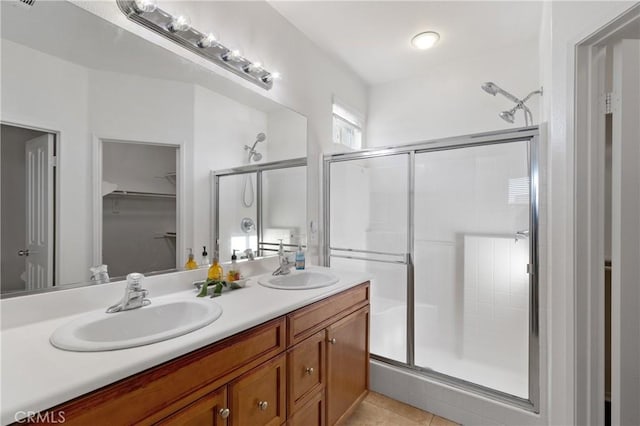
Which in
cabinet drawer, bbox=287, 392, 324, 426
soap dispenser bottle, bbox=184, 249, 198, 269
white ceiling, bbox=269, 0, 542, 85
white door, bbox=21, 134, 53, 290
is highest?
white ceiling, bbox=269, 0, 542, 85

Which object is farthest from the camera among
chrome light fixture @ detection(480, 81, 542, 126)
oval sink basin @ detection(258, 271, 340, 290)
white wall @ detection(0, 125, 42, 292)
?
chrome light fixture @ detection(480, 81, 542, 126)

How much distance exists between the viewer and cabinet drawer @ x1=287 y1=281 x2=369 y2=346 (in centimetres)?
130

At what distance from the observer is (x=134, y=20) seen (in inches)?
50.8

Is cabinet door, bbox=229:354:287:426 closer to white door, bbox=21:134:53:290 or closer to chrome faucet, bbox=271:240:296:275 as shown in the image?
chrome faucet, bbox=271:240:296:275

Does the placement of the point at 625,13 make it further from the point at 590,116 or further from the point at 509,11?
the point at 509,11

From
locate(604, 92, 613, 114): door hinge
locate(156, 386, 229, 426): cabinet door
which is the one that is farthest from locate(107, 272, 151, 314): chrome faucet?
locate(604, 92, 613, 114): door hinge

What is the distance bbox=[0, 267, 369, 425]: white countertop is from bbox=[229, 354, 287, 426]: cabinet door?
196 millimetres

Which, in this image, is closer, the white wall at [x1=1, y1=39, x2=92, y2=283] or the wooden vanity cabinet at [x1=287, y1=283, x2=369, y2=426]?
the white wall at [x1=1, y1=39, x2=92, y2=283]

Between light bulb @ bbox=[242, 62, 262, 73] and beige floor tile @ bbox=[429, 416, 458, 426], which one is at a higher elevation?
light bulb @ bbox=[242, 62, 262, 73]

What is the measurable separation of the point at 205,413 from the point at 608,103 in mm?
1943

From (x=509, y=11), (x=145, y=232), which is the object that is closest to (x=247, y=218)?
(x=145, y=232)

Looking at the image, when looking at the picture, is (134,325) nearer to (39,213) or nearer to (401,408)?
(39,213)

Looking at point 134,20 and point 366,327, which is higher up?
point 134,20

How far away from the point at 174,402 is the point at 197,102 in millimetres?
1361
